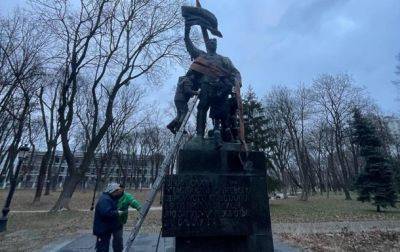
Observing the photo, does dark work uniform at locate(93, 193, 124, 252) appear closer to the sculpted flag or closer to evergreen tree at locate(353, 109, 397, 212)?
the sculpted flag

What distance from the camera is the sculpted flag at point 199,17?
6613 millimetres

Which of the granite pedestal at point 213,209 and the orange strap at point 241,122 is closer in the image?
the granite pedestal at point 213,209

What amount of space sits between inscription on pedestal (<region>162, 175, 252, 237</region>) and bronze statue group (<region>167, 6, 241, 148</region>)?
3.80ft

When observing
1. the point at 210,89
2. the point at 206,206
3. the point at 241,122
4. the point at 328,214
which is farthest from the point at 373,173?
the point at 206,206

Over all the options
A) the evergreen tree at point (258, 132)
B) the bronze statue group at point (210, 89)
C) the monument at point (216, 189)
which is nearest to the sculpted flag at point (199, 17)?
the bronze statue group at point (210, 89)

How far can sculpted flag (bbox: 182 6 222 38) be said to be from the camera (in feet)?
21.7

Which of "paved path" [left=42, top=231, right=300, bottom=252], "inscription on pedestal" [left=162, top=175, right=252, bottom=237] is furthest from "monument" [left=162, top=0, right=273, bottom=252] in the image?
"paved path" [left=42, top=231, right=300, bottom=252]

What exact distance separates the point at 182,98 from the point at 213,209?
7.35 feet

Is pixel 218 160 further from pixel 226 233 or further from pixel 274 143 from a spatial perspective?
pixel 274 143

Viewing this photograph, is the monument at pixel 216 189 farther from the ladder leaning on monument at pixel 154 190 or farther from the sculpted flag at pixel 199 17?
the sculpted flag at pixel 199 17

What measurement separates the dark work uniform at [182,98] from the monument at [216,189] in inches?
2.5

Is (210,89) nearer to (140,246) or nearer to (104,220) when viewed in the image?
(104,220)

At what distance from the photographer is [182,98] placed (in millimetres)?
6188

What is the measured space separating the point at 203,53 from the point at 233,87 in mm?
962
